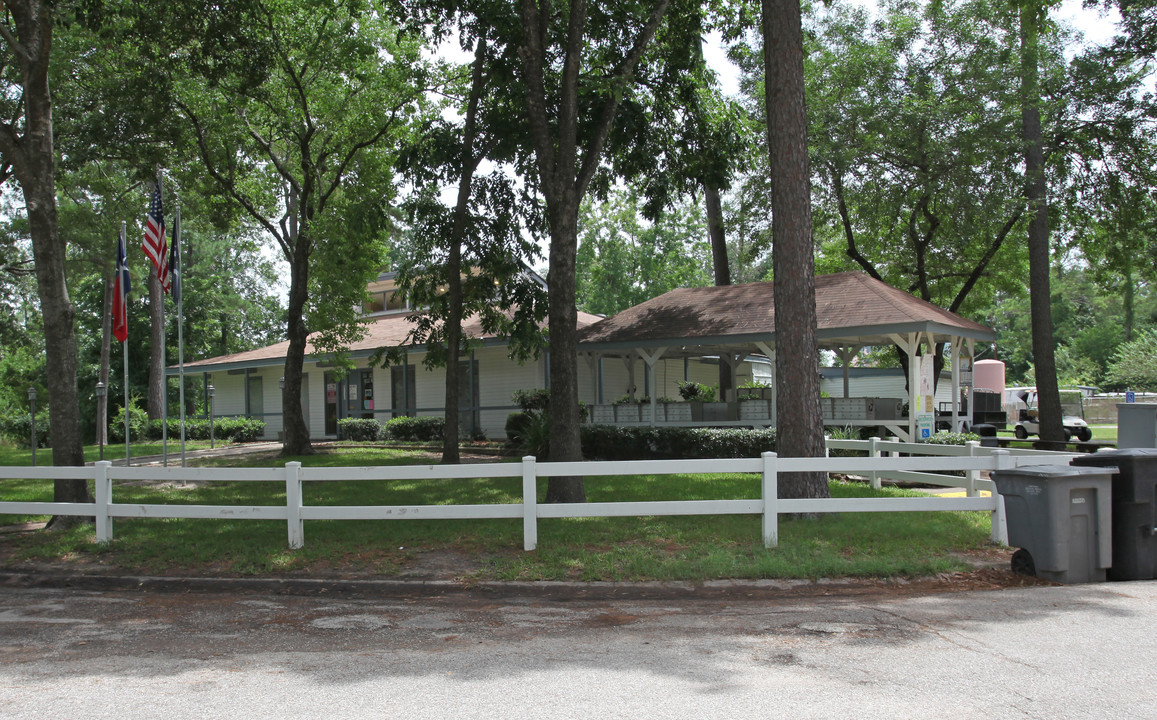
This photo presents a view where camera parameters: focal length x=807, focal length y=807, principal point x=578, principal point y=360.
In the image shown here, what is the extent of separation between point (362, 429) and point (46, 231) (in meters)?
16.6

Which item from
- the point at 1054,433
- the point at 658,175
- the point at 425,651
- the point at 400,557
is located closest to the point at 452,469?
→ the point at 400,557

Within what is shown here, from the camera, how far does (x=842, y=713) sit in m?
4.44

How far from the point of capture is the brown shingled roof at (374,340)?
2675cm

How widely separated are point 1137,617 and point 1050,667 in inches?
77.8

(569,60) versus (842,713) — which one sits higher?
(569,60)

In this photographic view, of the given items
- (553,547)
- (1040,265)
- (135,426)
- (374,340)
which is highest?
(1040,265)

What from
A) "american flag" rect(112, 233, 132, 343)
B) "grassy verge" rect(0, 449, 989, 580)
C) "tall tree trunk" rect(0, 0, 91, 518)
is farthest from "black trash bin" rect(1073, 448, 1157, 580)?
"american flag" rect(112, 233, 132, 343)

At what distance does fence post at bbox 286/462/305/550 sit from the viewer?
9.19 metres

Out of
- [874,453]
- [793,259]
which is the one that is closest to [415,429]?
[874,453]

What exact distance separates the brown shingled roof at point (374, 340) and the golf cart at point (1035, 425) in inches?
676

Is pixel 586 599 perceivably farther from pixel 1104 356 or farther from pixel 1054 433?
pixel 1104 356

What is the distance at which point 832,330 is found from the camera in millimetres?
17969

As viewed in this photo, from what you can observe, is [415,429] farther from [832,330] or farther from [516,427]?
[832,330]

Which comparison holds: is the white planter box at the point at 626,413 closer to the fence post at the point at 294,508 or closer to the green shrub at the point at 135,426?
the fence post at the point at 294,508
